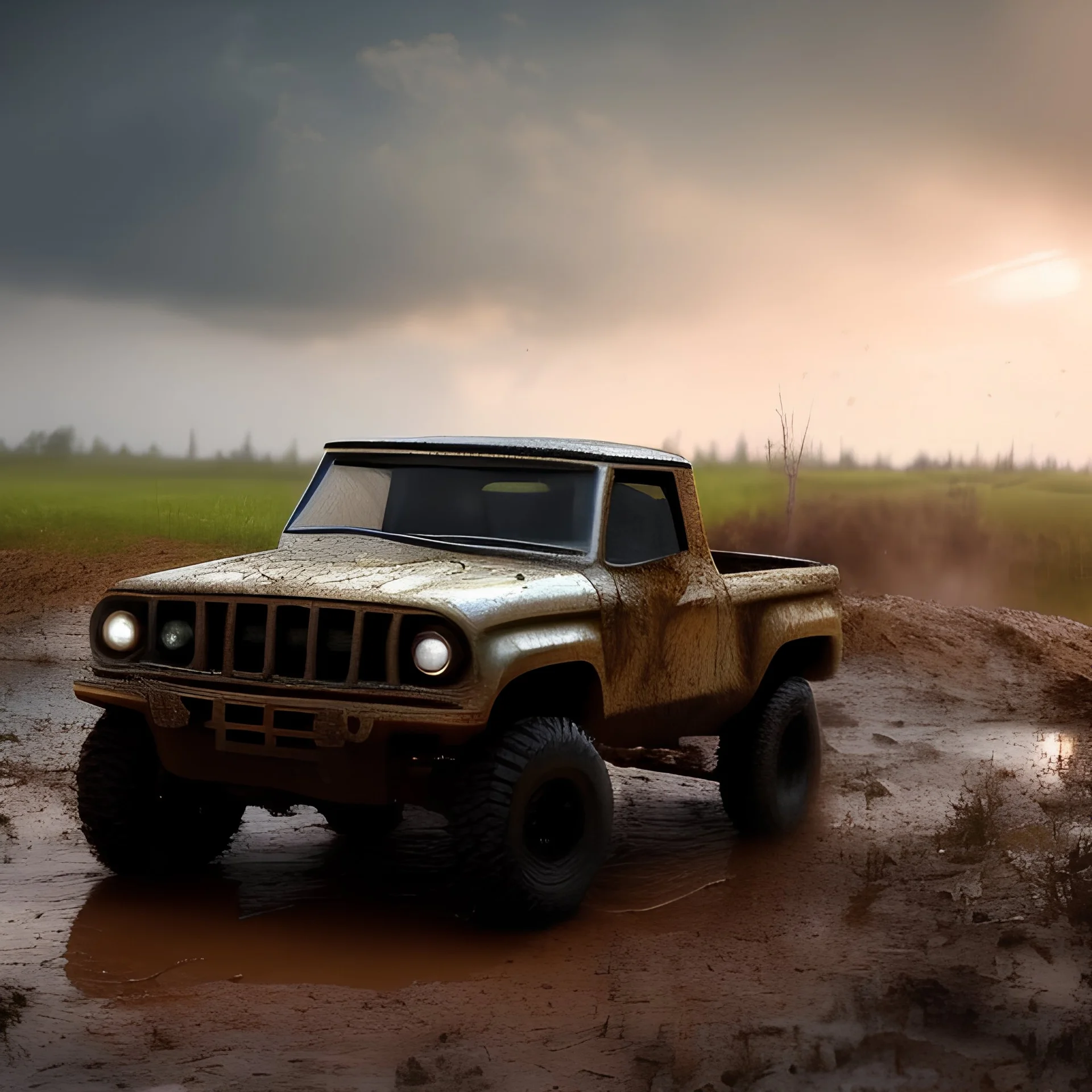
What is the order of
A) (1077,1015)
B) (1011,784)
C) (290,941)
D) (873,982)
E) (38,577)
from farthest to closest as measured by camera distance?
1. (38,577)
2. (1011,784)
3. (290,941)
4. (873,982)
5. (1077,1015)

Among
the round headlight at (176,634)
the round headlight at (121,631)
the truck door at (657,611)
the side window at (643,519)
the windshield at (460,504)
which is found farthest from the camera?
the side window at (643,519)

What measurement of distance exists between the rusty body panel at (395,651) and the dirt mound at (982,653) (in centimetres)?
739

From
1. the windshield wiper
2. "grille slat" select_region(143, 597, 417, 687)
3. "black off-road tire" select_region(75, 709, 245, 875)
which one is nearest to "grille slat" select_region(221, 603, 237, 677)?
"grille slat" select_region(143, 597, 417, 687)

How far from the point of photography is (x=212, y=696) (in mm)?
5789

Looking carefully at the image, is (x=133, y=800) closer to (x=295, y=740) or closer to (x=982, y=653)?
(x=295, y=740)

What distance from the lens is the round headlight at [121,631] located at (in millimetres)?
6145

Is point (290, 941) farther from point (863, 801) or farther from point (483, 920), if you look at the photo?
point (863, 801)

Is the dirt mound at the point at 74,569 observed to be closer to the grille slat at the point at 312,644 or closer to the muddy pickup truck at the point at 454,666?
the muddy pickup truck at the point at 454,666

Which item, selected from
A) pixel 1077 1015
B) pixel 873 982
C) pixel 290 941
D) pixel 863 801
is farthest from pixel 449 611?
pixel 863 801

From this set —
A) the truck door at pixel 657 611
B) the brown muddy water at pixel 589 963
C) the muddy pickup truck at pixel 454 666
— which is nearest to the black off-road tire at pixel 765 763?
the muddy pickup truck at pixel 454 666

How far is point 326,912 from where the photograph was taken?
6223 mm

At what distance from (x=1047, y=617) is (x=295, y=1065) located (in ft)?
51.9

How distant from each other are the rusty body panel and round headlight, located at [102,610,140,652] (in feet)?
0.11

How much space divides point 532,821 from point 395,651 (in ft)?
3.32
